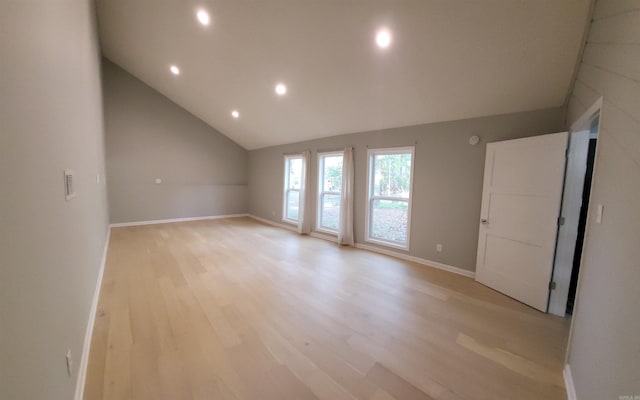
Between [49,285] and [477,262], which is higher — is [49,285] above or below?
above

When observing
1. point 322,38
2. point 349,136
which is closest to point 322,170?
point 349,136

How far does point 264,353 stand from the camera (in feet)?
5.83

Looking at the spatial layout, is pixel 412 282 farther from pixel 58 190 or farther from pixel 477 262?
pixel 58 190

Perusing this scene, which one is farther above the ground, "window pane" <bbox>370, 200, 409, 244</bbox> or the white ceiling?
the white ceiling

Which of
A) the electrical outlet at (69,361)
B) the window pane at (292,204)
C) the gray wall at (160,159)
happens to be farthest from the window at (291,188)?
the electrical outlet at (69,361)

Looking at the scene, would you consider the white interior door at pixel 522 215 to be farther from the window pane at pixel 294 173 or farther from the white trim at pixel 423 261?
the window pane at pixel 294 173

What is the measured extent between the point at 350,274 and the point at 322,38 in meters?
2.89

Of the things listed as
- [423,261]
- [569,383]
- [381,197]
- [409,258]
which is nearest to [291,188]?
[381,197]

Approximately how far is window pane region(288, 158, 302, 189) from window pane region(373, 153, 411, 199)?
2355 mm

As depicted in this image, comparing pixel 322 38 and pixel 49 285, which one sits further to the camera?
pixel 322 38

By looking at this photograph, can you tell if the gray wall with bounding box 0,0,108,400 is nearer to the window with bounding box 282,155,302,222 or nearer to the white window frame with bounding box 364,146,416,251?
the white window frame with bounding box 364,146,416,251

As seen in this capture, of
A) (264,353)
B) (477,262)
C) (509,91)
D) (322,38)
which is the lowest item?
(264,353)

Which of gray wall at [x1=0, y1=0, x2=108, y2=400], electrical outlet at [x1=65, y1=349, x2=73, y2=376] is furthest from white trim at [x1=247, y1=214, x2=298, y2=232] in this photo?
electrical outlet at [x1=65, y1=349, x2=73, y2=376]

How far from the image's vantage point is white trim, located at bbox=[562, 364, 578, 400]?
1477 mm
